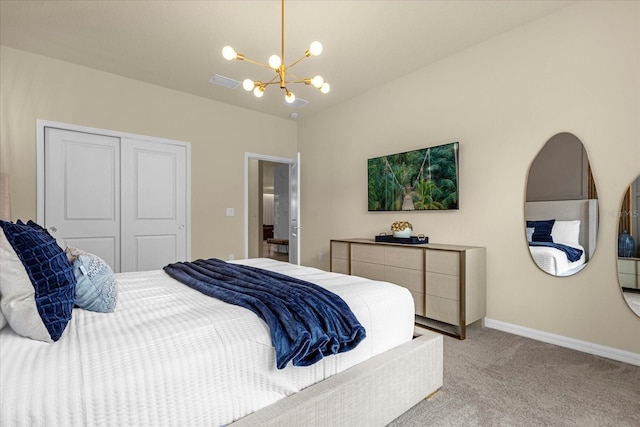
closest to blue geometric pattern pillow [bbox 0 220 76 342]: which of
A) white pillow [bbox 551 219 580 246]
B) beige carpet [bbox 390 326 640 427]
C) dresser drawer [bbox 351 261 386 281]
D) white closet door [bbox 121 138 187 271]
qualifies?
beige carpet [bbox 390 326 640 427]

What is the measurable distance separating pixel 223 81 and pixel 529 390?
4086 millimetres

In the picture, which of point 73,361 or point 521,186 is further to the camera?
point 521,186

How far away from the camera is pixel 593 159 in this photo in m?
2.56

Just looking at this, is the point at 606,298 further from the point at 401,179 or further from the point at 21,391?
the point at 21,391

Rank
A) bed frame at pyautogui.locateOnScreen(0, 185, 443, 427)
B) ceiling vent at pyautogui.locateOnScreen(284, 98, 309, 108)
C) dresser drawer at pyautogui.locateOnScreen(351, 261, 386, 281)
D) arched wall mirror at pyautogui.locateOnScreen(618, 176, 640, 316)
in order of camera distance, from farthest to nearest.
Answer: ceiling vent at pyautogui.locateOnScreen(284, 98, 309, 108) < dresser drawer at pyautogui.locateOnScreen(351, 261, 386, 281) < arched wall mirror at pyautogui.locateOnScreen(618, 176, 640, 316) < bed frame at pyautogui.locateOnScreen(0, 185, 443, 427)

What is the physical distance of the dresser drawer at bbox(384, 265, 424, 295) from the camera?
321 cm

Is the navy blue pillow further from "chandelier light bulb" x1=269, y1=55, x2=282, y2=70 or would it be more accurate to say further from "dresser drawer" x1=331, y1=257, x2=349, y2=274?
"chandelier light bulb" x1=269, y1=55, x2=282, y2=70

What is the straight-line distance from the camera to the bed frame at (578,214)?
255 centimetres

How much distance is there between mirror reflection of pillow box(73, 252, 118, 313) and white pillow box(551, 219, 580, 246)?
3.14 metres

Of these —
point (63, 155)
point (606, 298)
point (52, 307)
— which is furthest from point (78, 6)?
point (606, 298)

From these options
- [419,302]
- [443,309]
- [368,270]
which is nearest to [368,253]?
[368,270]

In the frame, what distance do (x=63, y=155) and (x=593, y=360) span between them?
5166mm

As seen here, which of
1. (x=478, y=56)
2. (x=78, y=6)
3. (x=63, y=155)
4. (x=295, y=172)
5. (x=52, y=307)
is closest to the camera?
(x=52, y=307)

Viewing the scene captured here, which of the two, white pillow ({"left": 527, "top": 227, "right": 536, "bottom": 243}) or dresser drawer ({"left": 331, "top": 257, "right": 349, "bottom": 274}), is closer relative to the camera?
white pillow ({"left": 527, "top": 227, "right": 536, "bottom": 243})
